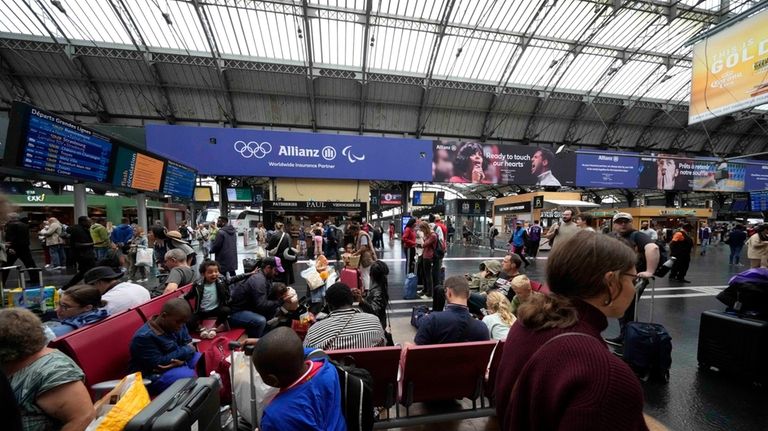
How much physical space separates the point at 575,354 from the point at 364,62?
19983mm

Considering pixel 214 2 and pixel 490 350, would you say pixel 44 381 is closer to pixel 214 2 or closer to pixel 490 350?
pixel 490 350

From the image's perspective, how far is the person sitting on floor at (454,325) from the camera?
8.59ft

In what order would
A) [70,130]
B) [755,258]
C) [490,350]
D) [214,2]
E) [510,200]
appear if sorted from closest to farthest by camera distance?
[490,350]
[70,130]
[755,258]
[214,2]
[510,200]

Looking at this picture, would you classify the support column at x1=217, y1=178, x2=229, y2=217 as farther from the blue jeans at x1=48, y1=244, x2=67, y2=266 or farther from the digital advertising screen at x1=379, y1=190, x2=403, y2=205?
the digital advertising screen at x1=379, y1=190, x2=403, y2=205

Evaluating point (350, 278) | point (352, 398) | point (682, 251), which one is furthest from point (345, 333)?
point (682, 251)

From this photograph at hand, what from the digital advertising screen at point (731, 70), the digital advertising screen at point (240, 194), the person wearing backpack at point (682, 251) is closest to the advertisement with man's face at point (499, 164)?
the person wearing backpack at point (682, 251)

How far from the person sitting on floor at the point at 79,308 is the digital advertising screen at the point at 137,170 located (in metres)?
6.38

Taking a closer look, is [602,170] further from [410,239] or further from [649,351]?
[649,351]

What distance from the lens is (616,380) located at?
0.73 meters

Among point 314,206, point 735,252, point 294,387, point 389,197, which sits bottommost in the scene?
point 735,252

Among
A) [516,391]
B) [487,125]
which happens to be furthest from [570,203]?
[516,391]

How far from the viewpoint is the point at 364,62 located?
59.5 feet

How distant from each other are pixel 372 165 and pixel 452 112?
33.5 ft

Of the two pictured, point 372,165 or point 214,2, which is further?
point 372,165
